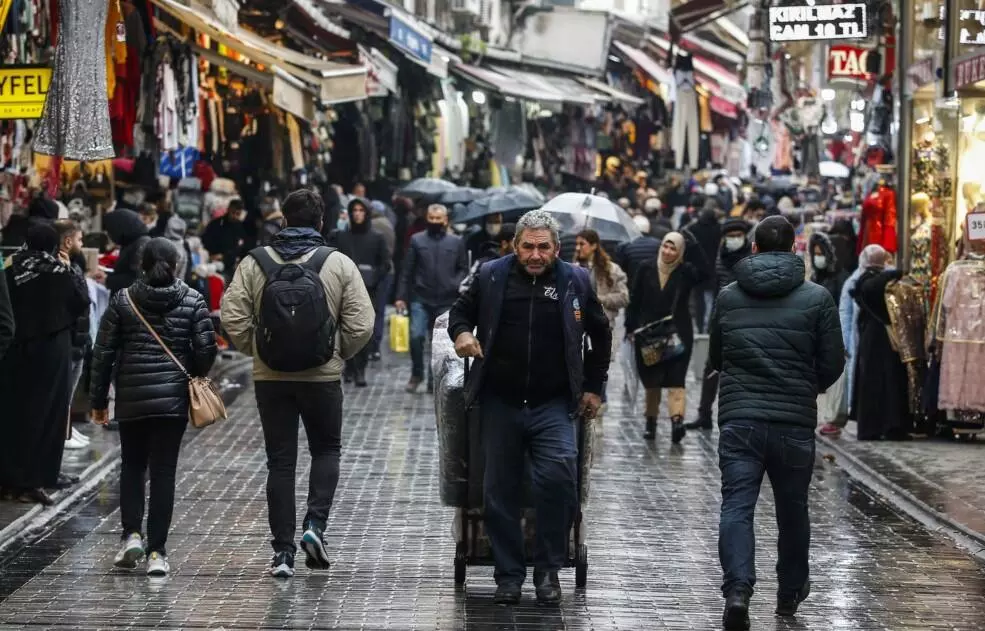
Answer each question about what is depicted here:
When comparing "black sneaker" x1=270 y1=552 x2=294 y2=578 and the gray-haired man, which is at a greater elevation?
the gray-haired man

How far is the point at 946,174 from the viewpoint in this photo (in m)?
17.5

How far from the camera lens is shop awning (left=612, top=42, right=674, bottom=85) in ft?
128

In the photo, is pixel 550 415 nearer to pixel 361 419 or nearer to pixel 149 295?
pixel 149 295

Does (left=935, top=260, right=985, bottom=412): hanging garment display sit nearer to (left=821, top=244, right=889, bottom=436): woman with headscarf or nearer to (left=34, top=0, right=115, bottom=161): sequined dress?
(left=821, top=244, right=889, bottom=436): woman with headscarf

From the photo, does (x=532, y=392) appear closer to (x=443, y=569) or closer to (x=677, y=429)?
(x=443, y=569)

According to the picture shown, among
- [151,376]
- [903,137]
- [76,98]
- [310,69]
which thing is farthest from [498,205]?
[151,376]

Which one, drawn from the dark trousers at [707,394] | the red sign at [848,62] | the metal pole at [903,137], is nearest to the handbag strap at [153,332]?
the dark trousers at [707,394]

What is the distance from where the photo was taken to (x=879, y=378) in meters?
15.9

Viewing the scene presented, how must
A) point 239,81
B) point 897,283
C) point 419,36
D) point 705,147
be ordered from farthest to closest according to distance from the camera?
point 705,147, point 419,36, point 239,81, point 897,283

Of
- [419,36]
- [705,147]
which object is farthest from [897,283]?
[705,147]

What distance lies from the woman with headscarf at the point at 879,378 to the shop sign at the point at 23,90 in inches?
284

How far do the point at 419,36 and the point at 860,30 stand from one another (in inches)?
312

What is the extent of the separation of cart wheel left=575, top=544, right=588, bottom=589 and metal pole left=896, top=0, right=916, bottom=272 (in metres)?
9.02

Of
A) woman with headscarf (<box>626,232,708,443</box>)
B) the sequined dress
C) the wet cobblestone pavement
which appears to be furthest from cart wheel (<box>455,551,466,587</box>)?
woman with headscarf (<box>626,232,708,443</box>)
